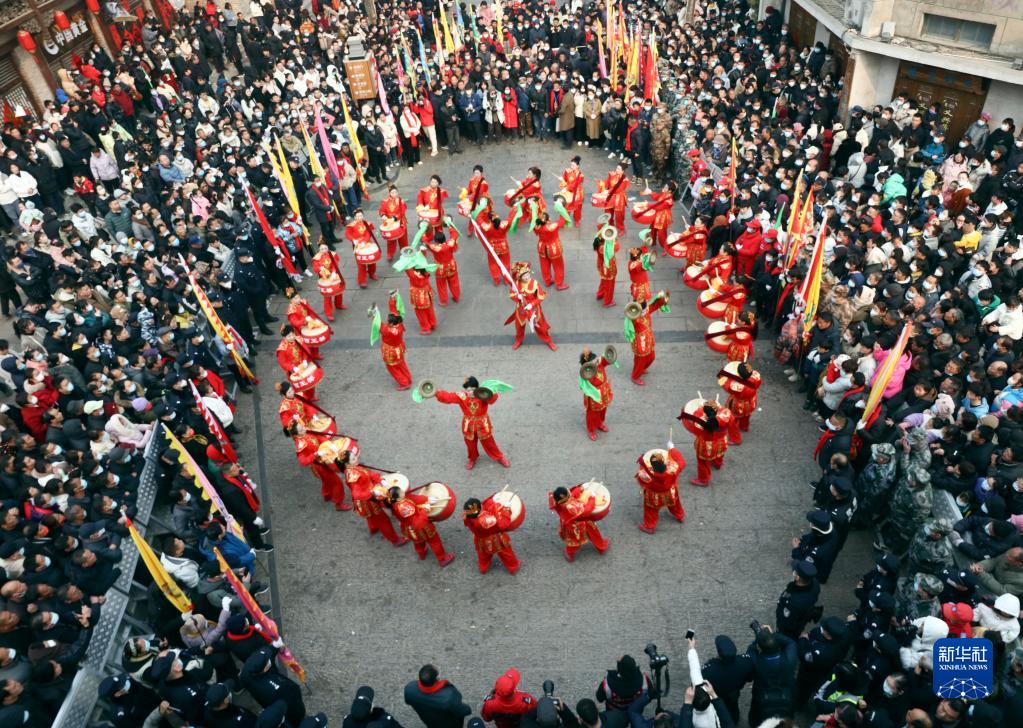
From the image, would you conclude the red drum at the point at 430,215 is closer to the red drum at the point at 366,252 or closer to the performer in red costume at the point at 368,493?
the red drum at the point at 366,252

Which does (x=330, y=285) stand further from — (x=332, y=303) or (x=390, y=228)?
(x=390, y=228)

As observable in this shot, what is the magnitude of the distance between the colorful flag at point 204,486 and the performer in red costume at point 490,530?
2693 millimetres

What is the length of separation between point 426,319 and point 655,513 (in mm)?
5527

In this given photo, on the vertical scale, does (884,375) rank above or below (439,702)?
above

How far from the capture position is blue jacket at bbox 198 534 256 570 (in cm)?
782

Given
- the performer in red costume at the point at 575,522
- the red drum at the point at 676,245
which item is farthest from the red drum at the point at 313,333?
the red drum at the point at 676,245

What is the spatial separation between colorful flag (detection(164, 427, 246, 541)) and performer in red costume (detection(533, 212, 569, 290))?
263 inches

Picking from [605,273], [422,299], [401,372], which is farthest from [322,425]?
[605,273]

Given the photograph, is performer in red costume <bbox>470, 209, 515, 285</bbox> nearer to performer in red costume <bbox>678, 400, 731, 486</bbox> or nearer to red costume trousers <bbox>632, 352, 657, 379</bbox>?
red costume trousers <bbox>632, 352, 657, 379</bbox>

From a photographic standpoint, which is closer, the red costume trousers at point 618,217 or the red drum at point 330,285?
the red drum at point 330,285

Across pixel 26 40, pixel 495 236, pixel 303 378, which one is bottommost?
pixel 303 378

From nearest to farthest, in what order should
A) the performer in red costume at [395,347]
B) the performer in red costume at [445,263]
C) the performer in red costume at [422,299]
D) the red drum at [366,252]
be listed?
the performer in red costume at [395,347] → the performer in red costume at [422,299] → the performer in red costume at [445,263] → the red drum at [366,252]

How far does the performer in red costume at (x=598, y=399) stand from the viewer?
9.30 metres

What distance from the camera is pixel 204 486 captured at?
27.6 ft
